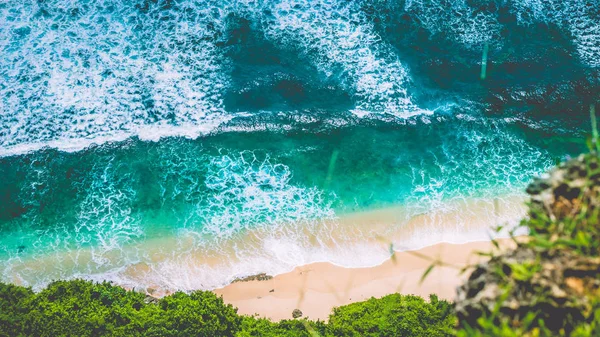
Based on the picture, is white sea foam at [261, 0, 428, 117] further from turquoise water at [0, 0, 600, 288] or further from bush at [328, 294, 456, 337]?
bush at [328, 294, 456, 337]

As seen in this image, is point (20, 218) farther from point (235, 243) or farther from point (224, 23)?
point (224, 23)

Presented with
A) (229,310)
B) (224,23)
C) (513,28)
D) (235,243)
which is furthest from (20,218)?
(513,28)

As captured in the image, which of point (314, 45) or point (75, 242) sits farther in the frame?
point (314, 45)

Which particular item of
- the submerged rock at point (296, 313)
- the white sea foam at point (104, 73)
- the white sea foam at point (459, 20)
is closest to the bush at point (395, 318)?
the submerged rock at point (296, 313)

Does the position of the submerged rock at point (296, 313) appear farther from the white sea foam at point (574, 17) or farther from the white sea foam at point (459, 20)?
the white sea foam at point (574, 17)

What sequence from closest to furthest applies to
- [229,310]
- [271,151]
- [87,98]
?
[229,310]
[271,151]
[87,98]

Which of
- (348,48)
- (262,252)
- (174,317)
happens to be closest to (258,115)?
(348,48)
